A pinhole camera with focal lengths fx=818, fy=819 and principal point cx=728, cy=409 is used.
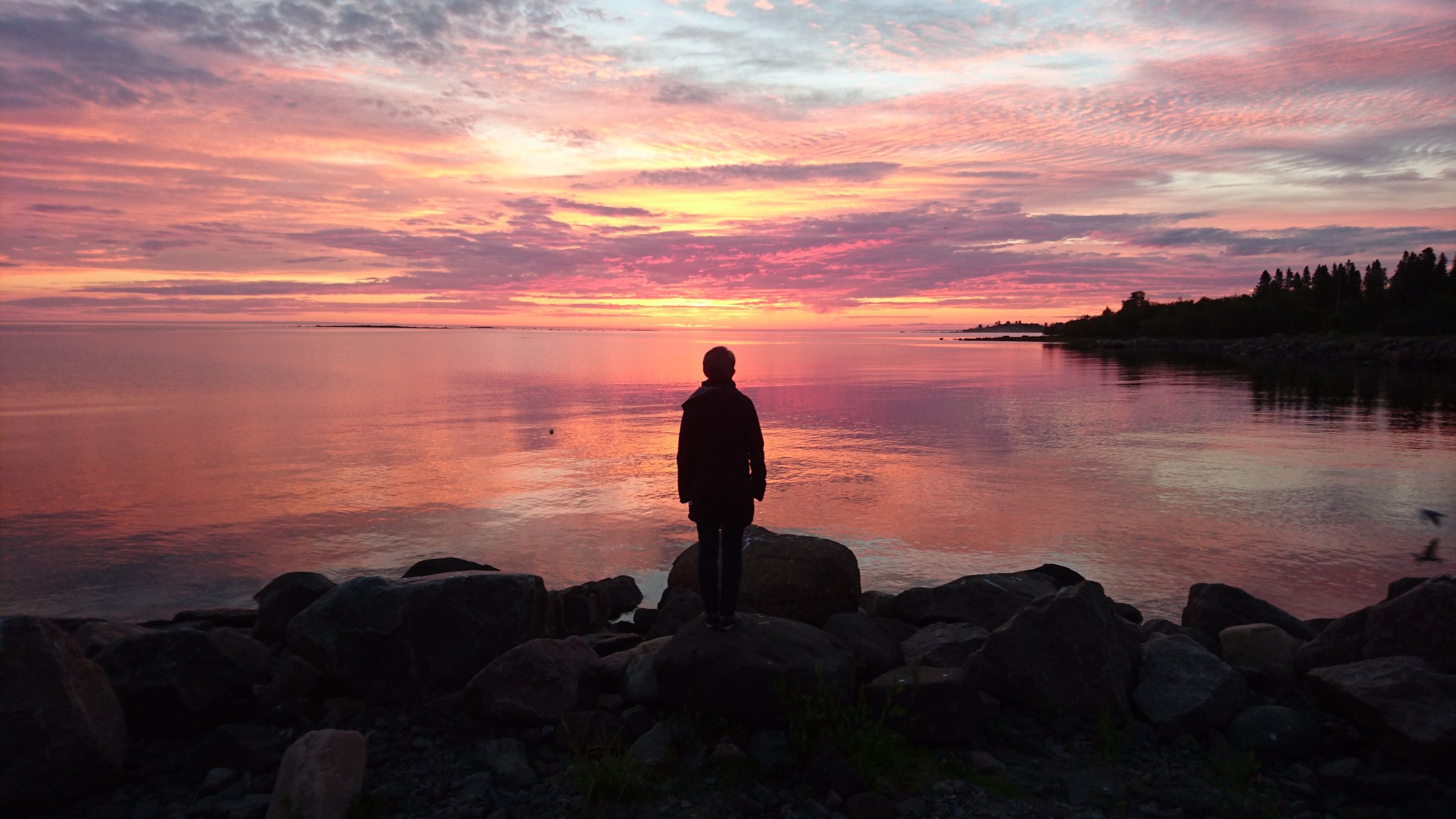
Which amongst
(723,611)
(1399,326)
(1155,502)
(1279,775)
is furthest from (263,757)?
(1399,326)

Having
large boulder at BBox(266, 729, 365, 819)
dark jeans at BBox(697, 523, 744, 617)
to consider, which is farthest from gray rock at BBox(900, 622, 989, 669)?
large boulder at BBox(266, 729, 365, 819)

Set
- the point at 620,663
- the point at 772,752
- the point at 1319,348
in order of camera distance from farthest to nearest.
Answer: the point at 1319,348
the point at 620,663
the point at 772,752

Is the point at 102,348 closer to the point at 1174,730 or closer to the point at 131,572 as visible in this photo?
the point at 131,572

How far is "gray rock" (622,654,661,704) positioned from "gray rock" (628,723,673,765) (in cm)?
62

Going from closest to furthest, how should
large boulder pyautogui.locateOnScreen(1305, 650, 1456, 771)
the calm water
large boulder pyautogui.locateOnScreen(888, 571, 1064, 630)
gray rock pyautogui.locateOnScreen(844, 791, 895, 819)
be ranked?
gray rock pyautogui.locateOnScreen(844, 791, 895, 819) < large boulder pyautogui.locateOnScreen(1305, 650, 1456, 771) < large boulder pyautogui.locateOnScreen(888, 571, 1064, 630) < the calm water

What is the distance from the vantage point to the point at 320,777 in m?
6.32

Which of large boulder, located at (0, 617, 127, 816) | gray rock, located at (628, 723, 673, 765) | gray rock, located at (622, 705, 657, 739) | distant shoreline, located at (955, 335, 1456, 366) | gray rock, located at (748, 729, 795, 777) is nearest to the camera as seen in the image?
large boulder, located at (0, 617, 127, 816)

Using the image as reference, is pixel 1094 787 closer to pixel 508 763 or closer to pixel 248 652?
pixel 508 763

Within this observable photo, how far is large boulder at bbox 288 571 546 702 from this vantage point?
8586 millimetres

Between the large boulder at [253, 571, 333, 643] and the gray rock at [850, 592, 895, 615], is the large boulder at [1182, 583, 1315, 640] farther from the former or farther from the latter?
the large boulder at [253, 571, 333, 643]

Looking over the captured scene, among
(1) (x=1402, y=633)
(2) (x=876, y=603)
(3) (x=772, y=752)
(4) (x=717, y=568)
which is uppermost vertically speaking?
(4) (x=717, y=568)

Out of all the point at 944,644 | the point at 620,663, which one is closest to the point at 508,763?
the point at 620,663

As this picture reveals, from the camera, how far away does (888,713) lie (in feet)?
24.4

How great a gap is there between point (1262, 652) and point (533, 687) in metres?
8.33
